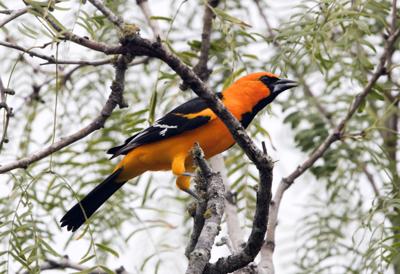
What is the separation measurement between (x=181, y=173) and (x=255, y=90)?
729mm

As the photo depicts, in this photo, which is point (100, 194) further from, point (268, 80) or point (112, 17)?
point (112, 17)

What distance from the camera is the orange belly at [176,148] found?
4.13m

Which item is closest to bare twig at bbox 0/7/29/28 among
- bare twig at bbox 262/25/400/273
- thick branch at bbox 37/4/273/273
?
thick branch at bbox 37/4/273/273

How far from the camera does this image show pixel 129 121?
403 cm

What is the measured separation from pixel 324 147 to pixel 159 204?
141 cm

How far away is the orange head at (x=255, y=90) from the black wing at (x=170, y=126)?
0.96 feet

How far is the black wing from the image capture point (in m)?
4.08

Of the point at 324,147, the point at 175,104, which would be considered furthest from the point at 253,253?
the point at 175,104

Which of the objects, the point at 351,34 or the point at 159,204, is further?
the point at 159,204

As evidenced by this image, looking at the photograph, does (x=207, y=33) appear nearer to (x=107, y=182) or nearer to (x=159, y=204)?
(x=107, y=182)

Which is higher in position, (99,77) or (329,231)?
(99,77)

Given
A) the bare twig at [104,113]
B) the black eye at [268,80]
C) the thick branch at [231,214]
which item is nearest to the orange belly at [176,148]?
the thick branch at [231,214]

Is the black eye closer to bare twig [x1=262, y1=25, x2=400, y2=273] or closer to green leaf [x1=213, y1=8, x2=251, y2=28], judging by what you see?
bare twig [x1=262, y1=25, x2=400, y2=273]

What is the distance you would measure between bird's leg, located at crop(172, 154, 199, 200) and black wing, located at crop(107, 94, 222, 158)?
0.14 metres
